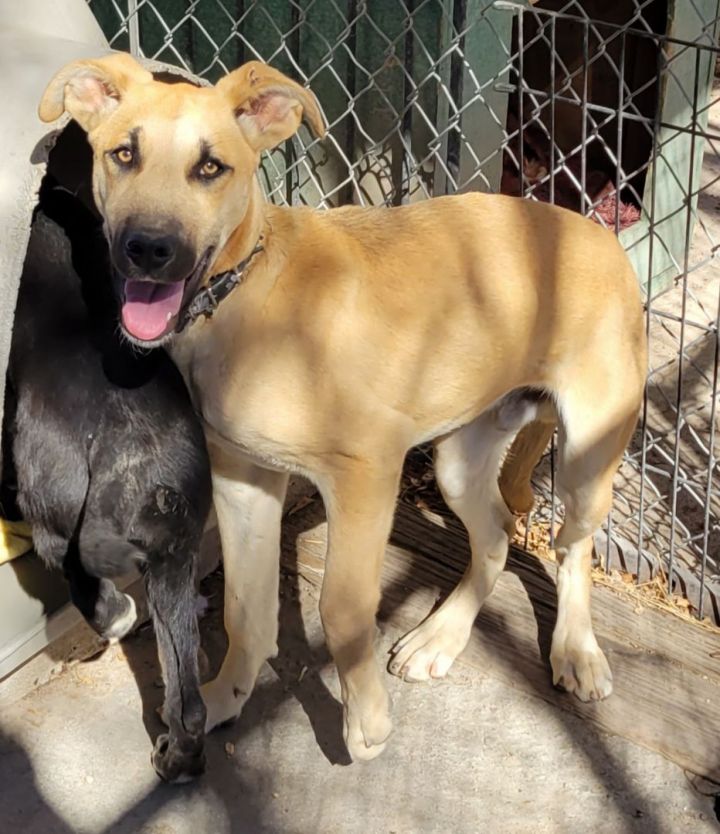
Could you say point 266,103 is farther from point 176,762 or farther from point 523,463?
point 176,762

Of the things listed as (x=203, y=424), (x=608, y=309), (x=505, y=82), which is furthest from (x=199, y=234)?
(x=505, y=82)

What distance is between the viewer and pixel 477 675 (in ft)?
12.4

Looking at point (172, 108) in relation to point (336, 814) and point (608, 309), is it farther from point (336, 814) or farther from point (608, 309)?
point (336, 814)

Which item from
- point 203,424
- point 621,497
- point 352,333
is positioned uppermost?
point 352,333

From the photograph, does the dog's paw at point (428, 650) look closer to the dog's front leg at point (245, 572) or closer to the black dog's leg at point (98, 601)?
the dog's front leg at point (245, 572)

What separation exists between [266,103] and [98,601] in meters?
1.31

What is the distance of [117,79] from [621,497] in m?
2.48

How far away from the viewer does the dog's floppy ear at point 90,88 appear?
2.90 metres

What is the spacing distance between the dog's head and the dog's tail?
1312 millimetres

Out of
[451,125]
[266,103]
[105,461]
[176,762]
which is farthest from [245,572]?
[451,125]

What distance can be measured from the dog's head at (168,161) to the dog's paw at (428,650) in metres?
1.43

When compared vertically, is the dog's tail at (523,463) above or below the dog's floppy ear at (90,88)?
below

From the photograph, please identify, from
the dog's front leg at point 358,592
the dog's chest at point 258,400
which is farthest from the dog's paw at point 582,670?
the dog's chest at point 258,400

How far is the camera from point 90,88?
2.94m
